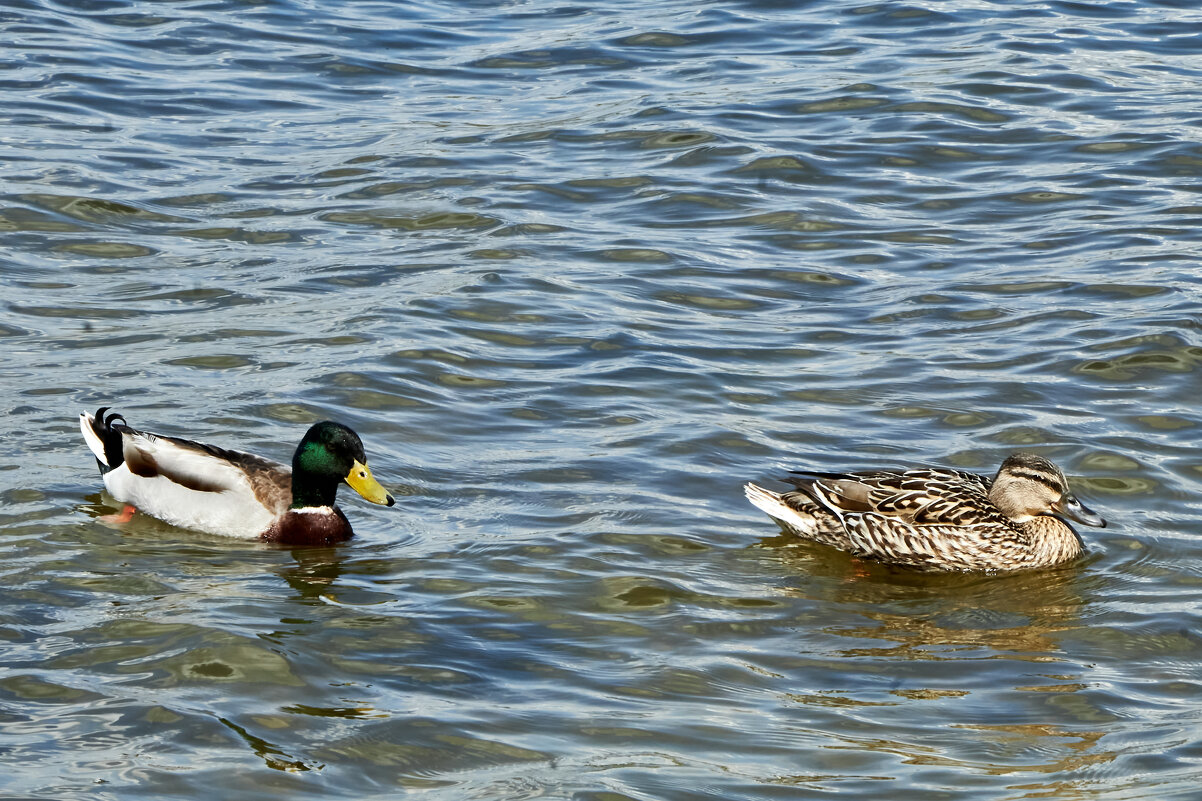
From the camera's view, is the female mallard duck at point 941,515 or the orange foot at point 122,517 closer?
the female mallard duck at point 941,515

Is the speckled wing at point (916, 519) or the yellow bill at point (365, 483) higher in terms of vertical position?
the yellow bill at point (365, 483)

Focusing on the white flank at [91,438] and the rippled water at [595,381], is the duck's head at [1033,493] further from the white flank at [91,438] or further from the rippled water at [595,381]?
the white flank at [91,438]

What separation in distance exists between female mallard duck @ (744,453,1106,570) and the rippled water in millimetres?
183

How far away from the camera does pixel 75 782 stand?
621cm

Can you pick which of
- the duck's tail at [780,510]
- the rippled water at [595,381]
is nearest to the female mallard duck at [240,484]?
the rippled water at [595,381]

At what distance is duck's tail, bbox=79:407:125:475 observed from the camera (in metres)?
9.68

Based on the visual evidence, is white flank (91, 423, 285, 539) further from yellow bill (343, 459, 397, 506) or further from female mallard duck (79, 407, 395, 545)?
yellow bill (343, 459, 397, 506)

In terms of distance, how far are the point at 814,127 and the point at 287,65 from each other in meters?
6.22

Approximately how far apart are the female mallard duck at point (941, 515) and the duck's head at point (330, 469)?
206cm

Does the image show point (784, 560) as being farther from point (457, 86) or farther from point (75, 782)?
point (457, 86)

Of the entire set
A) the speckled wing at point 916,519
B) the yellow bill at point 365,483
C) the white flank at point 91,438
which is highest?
the white flank at point 91,438

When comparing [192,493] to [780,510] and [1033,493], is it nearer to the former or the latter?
[780,510]

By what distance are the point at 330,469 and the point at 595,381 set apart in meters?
2.43

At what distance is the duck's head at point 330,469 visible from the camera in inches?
371
